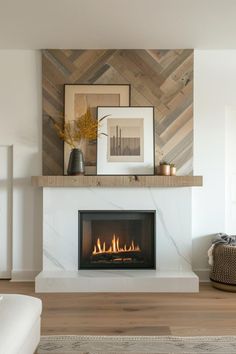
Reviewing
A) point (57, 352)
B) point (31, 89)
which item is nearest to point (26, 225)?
point (31, 89)

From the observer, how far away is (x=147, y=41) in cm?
400

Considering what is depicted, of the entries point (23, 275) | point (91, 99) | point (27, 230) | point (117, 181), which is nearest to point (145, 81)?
point (91, 99)

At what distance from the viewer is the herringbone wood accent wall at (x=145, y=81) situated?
13.9ft

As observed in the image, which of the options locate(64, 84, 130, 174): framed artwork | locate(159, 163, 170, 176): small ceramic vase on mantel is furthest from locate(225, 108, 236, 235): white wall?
locate(64, 84, 130, 174): framed artwork

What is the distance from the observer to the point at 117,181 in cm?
400

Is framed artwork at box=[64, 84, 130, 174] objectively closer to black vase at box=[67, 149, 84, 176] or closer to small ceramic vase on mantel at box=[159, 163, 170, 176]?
black vase at box=[67, 149, 84, 176]

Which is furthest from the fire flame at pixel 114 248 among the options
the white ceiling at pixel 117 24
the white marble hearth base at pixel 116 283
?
the white ceiling at pixel 117 24

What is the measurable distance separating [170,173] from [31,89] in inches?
71.9

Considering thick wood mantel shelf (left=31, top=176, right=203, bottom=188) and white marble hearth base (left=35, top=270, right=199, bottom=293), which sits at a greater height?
thick wood mantel shelf (left=31, top=176, right=203, bottom=188)

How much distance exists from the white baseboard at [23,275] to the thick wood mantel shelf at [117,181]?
1.03 m

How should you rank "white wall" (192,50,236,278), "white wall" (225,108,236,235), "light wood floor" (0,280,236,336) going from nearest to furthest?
"light wood floor" (0,280,236,336)
"white wall" (192,50,236,278)
"white wall" (225,108,236,235)

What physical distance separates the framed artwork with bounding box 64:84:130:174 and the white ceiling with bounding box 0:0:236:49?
1.48 ft

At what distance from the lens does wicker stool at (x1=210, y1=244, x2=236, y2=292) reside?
3873mm

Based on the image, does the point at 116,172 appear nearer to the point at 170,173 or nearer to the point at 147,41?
the point at 170,173
